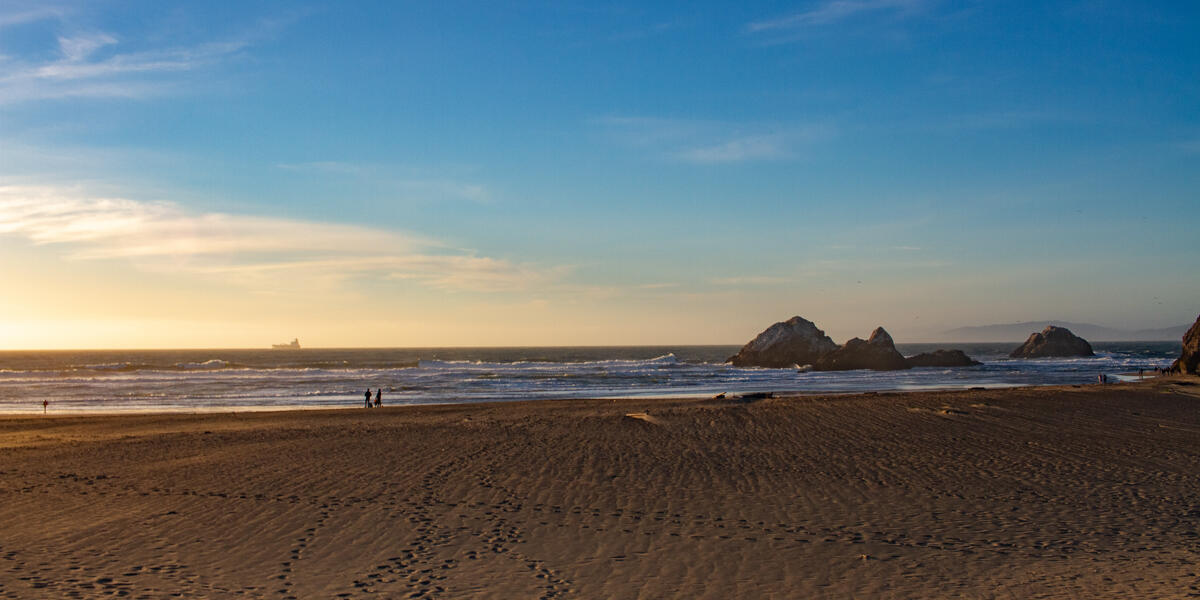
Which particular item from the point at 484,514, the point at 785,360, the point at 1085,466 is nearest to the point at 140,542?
the point at 484,514

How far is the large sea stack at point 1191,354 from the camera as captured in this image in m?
48.4

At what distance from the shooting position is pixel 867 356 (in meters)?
77.7

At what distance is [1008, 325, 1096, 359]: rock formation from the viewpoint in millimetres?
100688

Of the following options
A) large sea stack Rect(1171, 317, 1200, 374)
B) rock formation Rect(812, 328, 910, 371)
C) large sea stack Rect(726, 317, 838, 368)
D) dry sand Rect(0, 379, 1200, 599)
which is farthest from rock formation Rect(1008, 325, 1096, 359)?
dry sand Rect(0, 379, 1200, 599)

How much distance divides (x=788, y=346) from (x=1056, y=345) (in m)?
38.0

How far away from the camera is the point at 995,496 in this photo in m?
12.3

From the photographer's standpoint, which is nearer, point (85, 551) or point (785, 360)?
point (85, 551)

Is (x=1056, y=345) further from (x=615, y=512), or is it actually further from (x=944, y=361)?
(x=615, y=512)

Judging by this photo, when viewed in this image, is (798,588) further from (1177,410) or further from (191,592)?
(1177,410)

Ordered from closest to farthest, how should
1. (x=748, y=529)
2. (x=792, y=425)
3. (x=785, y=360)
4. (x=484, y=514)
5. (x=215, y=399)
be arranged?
(x=748, y=529) → (x=484, y=514) → (x=792, y=425) → (x=215, y=399) → (x=785, y=360)

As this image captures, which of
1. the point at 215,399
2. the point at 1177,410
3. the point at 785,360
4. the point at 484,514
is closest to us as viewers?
the point at 484,514

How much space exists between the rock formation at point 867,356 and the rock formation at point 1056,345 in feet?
111

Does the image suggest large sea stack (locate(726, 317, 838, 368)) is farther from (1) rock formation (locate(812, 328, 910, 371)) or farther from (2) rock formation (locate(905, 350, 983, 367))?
(2) rock formation (locate(905, 350, 983, 367))

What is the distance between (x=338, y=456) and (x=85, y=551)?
307 inches
